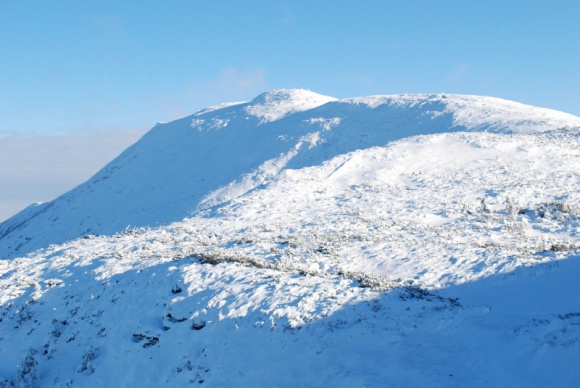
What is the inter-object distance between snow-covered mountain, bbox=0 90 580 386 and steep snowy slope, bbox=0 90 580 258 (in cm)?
→ 1317

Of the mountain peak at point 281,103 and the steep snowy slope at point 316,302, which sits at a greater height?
the mountain peak at point 281,103

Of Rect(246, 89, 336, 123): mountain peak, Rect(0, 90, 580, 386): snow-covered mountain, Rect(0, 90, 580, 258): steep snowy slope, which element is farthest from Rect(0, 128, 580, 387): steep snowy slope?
Rect(246, 89, 336, 123): mountain peak

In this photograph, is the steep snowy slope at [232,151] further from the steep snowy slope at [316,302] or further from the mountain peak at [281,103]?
the steep snowy slope at [316,302]

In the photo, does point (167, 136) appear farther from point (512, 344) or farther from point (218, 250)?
point (512, 344)

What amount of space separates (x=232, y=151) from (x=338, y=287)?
157 feet

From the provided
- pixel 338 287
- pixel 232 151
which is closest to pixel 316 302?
pixel 338 287

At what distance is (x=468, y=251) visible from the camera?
62.8 feet

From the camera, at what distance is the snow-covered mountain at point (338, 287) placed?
447 inches

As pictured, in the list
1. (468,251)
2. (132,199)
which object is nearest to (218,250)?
(468,251)

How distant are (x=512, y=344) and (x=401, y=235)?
1180 cm

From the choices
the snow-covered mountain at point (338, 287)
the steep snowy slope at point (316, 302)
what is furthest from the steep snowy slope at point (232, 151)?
the steep snowy slope at point (316, 302)

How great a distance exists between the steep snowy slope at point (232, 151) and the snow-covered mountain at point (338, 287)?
13166 mm

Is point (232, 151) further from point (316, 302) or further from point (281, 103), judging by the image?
point (316, 302)

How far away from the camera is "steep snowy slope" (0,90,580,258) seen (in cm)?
4950
